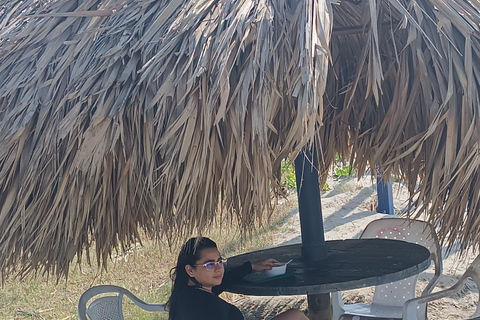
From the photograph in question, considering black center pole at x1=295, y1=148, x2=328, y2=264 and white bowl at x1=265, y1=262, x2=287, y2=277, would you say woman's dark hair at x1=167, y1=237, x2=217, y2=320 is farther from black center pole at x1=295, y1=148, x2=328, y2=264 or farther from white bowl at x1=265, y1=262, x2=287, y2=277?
black center pole at x1=295, y1=148, x2=328, y2=264

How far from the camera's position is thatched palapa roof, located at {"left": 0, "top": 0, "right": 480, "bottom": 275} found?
178cm

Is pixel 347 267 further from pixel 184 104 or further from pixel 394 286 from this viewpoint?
pixel 184 104

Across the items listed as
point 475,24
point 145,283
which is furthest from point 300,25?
point 145,283

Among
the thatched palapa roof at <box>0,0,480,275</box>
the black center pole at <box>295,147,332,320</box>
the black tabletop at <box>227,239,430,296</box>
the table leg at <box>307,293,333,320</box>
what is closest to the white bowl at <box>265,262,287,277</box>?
the black tabletop at <box>227,239,430,296</box>

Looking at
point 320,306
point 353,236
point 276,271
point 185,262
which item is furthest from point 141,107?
point 353,236

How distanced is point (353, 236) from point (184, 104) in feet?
14.4

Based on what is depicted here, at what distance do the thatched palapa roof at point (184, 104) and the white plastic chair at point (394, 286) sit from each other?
0.92 metres

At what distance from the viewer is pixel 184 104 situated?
1811 millimetres

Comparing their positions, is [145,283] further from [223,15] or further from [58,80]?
[223,15]

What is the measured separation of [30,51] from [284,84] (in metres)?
1.11

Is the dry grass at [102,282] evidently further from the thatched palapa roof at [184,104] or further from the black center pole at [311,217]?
the thatched palapa roof at [184,104]

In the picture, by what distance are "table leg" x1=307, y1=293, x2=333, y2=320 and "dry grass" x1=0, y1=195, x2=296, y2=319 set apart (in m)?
1.06

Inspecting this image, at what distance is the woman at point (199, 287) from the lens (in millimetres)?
2305

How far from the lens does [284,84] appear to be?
6.11 feet
